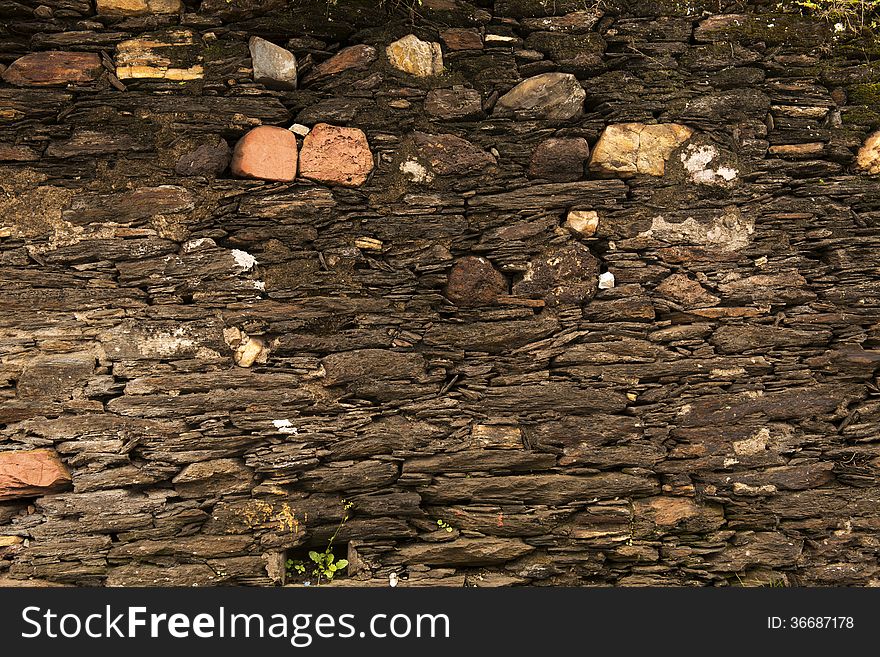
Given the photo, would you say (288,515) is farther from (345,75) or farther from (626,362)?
(345,75)

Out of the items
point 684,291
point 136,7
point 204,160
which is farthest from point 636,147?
point 136,7

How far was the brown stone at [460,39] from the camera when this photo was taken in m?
3.50

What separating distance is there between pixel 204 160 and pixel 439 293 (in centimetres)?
132

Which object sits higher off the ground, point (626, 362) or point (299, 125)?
point (299, 125)

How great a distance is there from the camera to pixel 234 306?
3.30 m

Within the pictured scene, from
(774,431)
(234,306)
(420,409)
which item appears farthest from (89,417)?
(774,431)

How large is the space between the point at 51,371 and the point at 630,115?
310 cm

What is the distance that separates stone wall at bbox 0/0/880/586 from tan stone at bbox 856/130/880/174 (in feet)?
0.05

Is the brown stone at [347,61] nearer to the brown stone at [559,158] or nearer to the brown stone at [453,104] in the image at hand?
the brown stone at [453,104]

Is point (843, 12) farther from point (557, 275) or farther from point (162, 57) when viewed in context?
point (162, 57)

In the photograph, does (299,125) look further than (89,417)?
Yes

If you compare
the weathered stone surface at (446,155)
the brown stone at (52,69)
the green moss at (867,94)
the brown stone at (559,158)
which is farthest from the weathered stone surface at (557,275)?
the brown stone at (52,69)

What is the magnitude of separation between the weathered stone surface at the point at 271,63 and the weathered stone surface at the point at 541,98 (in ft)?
3.45

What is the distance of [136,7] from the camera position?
332 centimetres
